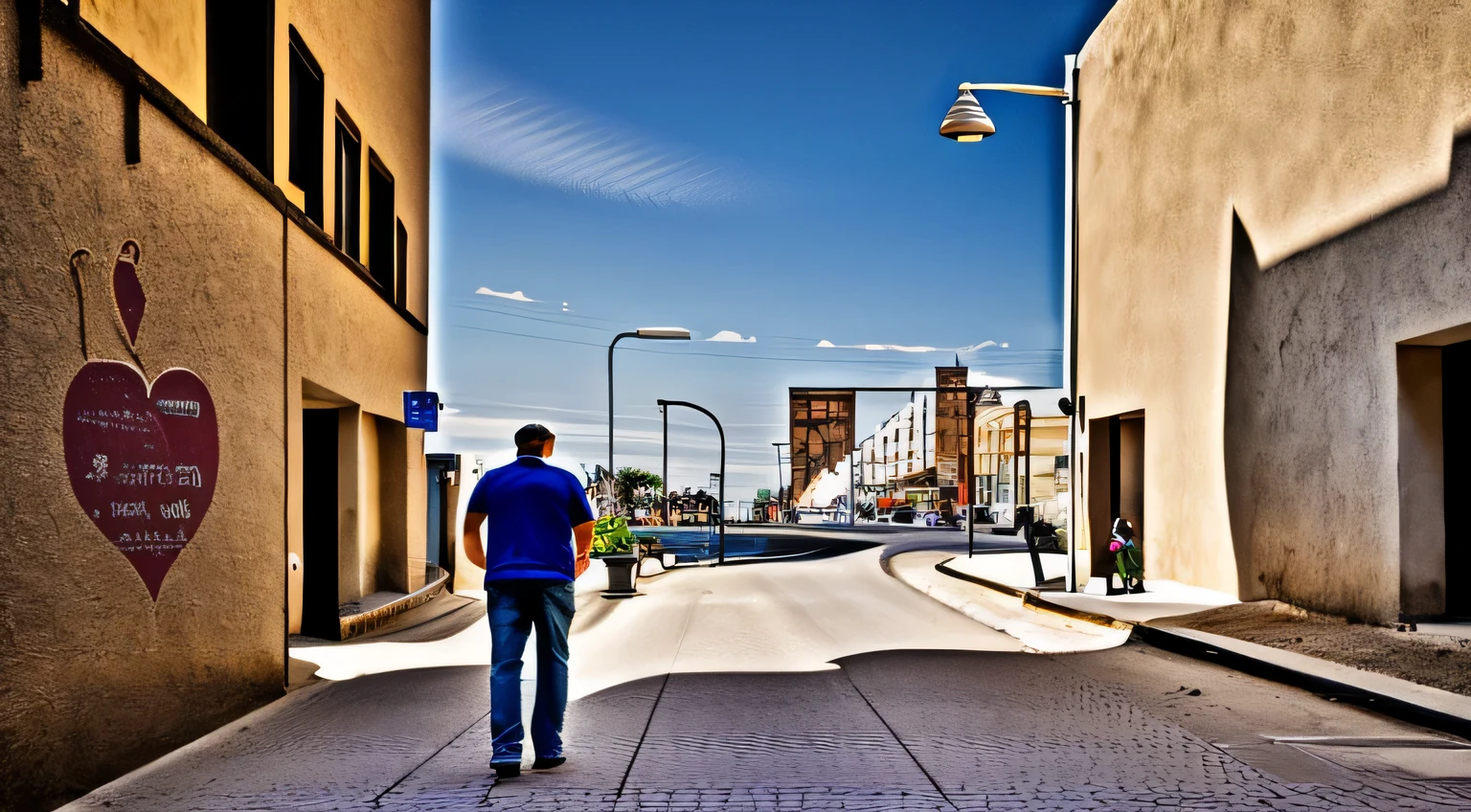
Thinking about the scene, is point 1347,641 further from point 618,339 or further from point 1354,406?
point 618,339

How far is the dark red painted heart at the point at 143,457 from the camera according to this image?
6551 mm

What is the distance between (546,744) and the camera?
21.8ft

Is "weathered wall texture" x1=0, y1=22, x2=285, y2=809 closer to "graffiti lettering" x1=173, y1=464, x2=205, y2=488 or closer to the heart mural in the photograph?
the heart mural

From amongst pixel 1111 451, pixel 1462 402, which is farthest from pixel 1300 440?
pixel 1111 451

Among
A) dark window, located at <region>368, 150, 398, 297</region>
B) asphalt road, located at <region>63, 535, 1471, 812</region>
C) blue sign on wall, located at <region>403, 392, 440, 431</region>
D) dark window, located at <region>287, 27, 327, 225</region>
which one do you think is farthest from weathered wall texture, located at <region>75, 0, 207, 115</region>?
blue sign on wall, located at <region>403, 392, 440, 431</region>

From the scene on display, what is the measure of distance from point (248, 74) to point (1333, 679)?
34.7ft

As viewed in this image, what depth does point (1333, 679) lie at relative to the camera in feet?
31.3

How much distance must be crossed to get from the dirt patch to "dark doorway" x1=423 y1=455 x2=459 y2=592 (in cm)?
1282

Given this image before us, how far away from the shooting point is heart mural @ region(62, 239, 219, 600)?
6.56 m

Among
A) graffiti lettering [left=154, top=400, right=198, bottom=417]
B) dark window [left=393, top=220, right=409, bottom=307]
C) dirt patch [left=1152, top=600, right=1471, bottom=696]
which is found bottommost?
dirt patch [left=1152, top=600, right=1471, bottom=696]

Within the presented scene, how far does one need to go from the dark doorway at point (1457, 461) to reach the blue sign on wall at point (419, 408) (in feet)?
42.6

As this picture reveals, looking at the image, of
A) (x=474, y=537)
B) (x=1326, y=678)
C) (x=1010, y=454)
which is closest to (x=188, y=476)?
(x=474, y=537)

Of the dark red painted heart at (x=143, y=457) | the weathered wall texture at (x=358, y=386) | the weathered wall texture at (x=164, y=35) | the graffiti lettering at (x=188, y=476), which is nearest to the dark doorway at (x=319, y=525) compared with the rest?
the weathered wall texture at (x=358, y=386)

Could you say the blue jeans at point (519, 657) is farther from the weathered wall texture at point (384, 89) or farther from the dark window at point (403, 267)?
the dark window at point (403, 267)
